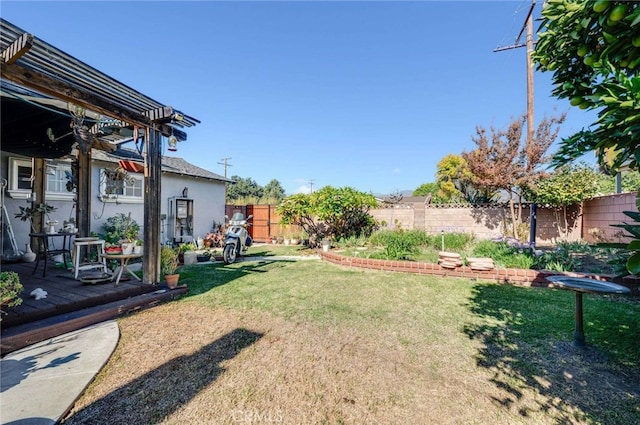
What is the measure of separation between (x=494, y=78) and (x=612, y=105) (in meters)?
11.8

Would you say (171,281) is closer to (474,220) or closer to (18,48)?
(18,48)

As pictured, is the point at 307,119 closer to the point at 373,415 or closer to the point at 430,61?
the point at 430,61

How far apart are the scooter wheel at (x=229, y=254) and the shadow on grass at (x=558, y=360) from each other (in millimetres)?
5833

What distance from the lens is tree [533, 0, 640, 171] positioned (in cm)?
110

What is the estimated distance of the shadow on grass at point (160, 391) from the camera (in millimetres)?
1849

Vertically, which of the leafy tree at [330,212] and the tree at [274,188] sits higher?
the tree at [274,188]

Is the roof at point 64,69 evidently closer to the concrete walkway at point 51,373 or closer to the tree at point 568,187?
the concrete walkway at point 51,373

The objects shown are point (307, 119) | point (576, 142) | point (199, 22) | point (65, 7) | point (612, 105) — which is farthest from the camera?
point (307, 119)

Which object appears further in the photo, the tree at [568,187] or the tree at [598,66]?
the tree at [568,187]

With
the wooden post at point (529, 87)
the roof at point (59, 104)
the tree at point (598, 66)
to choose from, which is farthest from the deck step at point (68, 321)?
the wooden post at point (529, 87)

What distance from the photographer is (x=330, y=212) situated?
9.07 meters

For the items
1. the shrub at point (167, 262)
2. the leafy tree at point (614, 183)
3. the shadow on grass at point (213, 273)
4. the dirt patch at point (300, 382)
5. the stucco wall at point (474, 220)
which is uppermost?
the leafy tree at point (614, 183)

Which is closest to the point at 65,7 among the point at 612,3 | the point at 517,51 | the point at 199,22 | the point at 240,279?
the point at 199,22

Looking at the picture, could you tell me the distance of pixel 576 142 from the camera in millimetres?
1512
